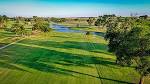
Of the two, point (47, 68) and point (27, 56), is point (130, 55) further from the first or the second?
point (27, 56)

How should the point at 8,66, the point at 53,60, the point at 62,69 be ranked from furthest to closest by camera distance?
1. the point at 53,60
2. the point at 8,66
3. the point at 62,69

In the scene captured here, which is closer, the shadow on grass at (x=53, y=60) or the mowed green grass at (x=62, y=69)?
the mowed green grass at (x=62, y=69)

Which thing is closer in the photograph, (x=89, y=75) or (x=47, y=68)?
(x=89, y=75)

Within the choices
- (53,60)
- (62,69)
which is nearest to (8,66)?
(53,60)

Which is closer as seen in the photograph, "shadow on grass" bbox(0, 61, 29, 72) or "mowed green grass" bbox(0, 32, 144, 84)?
"mowed green grass" bbox(0, 32, 144, 84)

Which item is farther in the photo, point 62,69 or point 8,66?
point 8,66

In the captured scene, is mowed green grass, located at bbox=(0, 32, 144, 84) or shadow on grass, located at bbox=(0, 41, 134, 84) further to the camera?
shadow on grass, located at bbox=(0, 41, 134, 84)

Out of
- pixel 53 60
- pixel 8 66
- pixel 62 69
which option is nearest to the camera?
pixel 62 69

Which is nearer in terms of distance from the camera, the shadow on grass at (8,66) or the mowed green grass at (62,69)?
the mowed green grass at (62,69)

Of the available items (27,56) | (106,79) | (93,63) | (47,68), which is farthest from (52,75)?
(27,56)

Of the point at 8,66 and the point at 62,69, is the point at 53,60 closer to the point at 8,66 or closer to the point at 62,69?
the point at 62,69

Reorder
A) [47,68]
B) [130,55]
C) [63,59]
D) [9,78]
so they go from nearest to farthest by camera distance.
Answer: [130,55] → [9,78] → [47,68] → [63,59]
